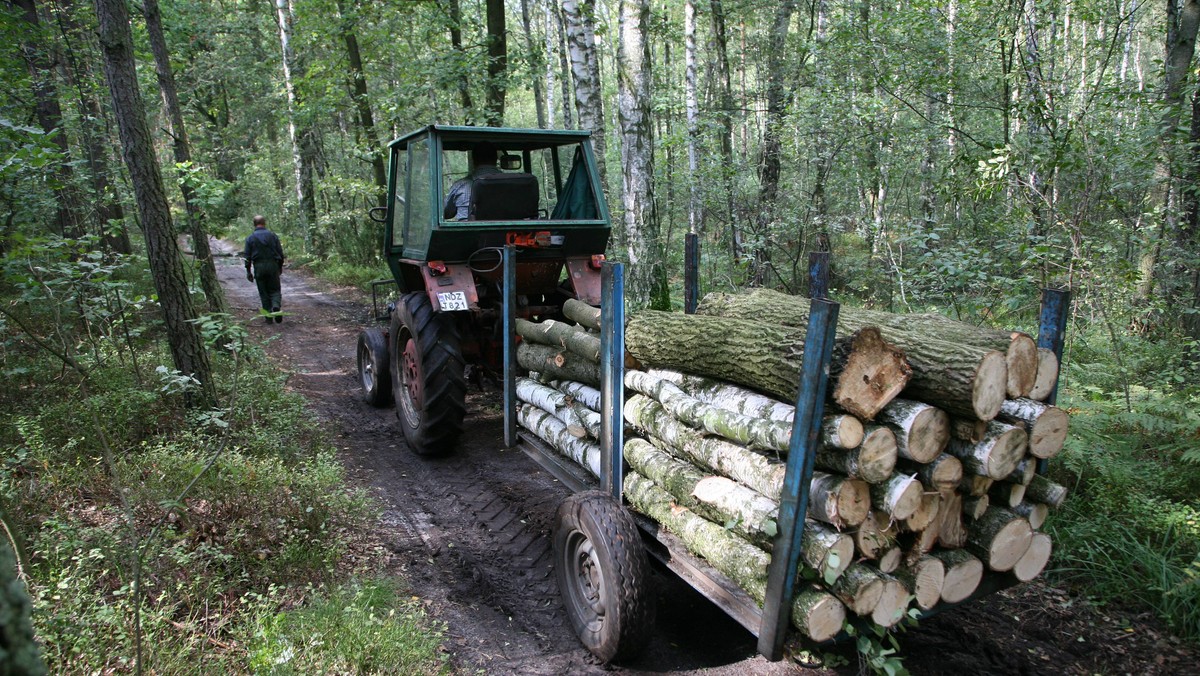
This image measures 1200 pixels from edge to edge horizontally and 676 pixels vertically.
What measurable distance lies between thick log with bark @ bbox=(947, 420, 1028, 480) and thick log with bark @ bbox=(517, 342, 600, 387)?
7.18ft

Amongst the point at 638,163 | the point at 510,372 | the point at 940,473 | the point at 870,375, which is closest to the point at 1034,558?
the point at 940,473

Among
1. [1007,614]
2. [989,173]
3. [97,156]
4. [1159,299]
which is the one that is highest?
[97,156]

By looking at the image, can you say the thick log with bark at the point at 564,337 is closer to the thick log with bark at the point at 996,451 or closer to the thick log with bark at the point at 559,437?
the thick log with bark at the point at 559,437

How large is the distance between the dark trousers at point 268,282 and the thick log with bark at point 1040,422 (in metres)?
11.0

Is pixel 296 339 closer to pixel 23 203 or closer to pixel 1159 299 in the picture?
pixel 23 203

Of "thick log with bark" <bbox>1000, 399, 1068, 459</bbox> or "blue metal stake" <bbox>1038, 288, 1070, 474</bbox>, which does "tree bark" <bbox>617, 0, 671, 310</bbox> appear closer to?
"blue metal stake" <bbox>1038, 288, 1070, 474</bbox>

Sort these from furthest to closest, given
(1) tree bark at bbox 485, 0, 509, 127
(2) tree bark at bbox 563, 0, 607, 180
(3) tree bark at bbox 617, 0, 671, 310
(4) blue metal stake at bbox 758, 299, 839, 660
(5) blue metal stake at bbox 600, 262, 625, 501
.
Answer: (1) tree bark at bbox 485, 0, 509, 127 → (2) tree bark at bbox 563, 0, 607, 180 → (3) tree bark at bbox 617, 0, 671, 310 → (5) blue metal stake at bbox 600, 262, 625, 501 → (4) blue metal stake at bbox 758, 299, 839, 660

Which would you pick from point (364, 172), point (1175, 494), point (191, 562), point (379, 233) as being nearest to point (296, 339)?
point (379, 233)

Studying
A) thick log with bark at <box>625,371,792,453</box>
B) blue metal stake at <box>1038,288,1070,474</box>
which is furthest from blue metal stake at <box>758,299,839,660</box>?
blue metal stake at <box>1038,288,1070,474</box>

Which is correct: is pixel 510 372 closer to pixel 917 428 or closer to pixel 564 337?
pixel 564 337

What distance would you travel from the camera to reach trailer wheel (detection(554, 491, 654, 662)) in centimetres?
311

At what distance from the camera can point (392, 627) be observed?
3.07 m

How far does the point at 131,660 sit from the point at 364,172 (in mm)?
19954

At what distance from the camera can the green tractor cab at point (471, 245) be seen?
18.0 ft
